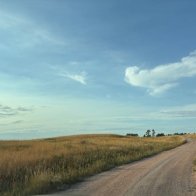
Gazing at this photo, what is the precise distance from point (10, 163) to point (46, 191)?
20.8ft

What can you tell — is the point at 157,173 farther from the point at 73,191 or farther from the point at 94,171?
the point at 73,191

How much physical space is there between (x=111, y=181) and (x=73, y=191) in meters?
2.85

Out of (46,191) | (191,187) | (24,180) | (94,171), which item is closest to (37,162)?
(94,171)

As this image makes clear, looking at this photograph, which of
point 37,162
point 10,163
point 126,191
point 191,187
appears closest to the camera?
point 126,191

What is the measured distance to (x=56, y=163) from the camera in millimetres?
25109

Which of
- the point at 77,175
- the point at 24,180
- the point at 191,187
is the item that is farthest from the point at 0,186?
the point at 191,187

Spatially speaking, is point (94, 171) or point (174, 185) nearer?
point (174, 185)

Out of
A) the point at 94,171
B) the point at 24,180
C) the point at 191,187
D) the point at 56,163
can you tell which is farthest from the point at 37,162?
the point at 191,187

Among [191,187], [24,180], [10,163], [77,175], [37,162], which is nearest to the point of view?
[191,187]

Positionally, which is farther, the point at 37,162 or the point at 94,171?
the point at 37,162

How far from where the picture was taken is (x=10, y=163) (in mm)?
21234

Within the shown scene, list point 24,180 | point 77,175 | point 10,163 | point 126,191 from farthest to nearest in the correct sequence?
1. point 10,163
2. point 77,175
3. point 24,180
4. point 126,191

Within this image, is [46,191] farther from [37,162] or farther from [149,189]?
[37,162]

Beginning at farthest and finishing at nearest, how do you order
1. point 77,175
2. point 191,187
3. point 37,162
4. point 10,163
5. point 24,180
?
1. point 37,162
2. point 10,163
3. point 77,175
4. point 24,180
5. point 191,187
